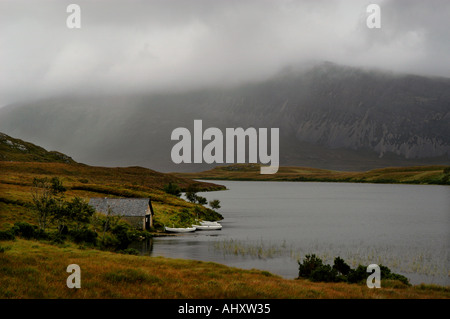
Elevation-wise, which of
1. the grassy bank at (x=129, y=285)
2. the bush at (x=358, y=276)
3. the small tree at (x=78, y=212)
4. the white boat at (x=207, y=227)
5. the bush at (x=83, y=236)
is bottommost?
the white boat at (x=207, y=227)

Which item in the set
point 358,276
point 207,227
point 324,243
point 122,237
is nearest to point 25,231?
point 122,237

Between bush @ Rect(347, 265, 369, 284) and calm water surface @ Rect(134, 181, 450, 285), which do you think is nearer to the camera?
bush @ Rect(347, 265, 369, 284)

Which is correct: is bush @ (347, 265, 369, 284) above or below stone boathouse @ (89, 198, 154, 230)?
below

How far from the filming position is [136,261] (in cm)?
3716

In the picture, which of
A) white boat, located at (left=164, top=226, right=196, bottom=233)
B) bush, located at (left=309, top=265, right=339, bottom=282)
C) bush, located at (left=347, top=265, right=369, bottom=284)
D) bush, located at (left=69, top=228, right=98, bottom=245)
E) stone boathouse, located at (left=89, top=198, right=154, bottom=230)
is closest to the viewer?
bush, located at (left=347, top=265, right=369, bottom=284)

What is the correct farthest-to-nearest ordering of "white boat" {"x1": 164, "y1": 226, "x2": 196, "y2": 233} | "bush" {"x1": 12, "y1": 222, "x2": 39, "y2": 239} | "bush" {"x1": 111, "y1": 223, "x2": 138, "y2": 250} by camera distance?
"white boat" {"x1": 164, "y1": 226, "x2": 196, "y2": 233}
"bush" {"x1": 111, "y1": 223, "x2": 138, "y2": 250}
"bush" {"x1": 12, "y1": 222, "x2": 39, "y2": 239}

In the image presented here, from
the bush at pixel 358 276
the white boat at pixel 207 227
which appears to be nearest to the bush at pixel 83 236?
the bush at pixel 358 276

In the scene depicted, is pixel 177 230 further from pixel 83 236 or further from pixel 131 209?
pixel 83 236

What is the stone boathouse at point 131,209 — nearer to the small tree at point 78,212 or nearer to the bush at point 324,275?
the small tree at point 78,212

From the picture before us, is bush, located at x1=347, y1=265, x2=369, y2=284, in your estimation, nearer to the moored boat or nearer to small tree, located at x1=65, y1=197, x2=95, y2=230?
→ small tree, located at x1=65, y1=197, x2=95, y2=230

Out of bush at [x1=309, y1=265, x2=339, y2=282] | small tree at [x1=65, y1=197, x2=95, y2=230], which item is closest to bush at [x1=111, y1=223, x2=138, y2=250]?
small tree at [x1=65, y1=197, x2=95, y2=230]

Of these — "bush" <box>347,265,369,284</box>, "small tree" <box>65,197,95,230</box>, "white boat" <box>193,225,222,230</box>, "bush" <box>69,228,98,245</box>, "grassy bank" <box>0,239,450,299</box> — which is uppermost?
"small tree" <box>65,197,95,230</box>

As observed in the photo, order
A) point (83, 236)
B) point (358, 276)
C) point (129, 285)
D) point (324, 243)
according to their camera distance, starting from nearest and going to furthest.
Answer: point (129, 285)
point (358, 276)
point (83, 236)
point (324, 243)
